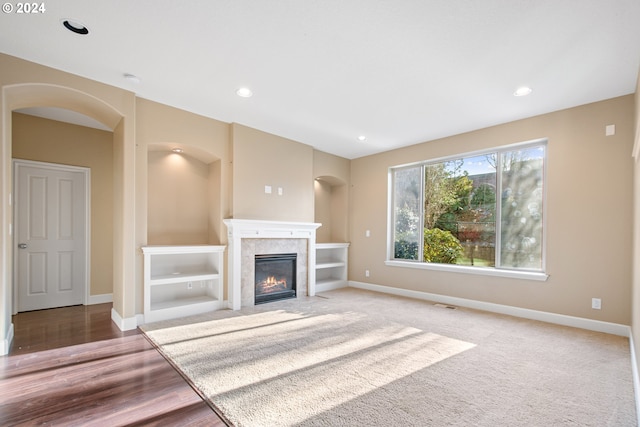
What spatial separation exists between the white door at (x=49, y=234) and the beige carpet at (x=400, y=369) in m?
2.20

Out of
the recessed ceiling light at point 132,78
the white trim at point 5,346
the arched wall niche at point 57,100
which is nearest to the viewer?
the white trim at point 5,346

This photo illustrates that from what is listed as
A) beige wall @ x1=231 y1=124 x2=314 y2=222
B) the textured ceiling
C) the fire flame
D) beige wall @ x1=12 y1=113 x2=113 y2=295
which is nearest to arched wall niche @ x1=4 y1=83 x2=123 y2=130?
the textured ceiling

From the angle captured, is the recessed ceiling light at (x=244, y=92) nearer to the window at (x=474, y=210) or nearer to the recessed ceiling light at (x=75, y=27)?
the recessed ceiling light at (x=75, y=27)

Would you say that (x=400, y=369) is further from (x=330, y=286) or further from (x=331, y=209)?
(x=331, y=209)

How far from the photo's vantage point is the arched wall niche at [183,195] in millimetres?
4543

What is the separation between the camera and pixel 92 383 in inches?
92.5

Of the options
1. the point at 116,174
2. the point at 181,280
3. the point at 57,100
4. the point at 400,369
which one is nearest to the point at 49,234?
the point at 116,174

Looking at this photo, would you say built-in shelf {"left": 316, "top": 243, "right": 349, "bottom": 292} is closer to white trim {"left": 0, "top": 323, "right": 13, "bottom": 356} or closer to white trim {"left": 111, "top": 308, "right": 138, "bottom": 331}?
white trim {"left": 111, "top": 308, "right": 138, "bottom": 331}

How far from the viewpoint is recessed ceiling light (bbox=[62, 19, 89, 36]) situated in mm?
2404

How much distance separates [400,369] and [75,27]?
13.2 ft

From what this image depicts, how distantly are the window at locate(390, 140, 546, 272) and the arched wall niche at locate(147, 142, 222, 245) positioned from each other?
3.50 metres

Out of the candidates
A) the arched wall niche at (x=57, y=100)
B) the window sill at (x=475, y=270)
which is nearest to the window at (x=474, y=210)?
the window sill at (x=475, y=270)

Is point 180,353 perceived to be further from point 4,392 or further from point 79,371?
point 4,392

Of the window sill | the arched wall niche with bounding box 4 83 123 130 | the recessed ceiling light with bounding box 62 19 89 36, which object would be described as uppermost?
the recessed ceiling light with bounding box 62 19 89 36
